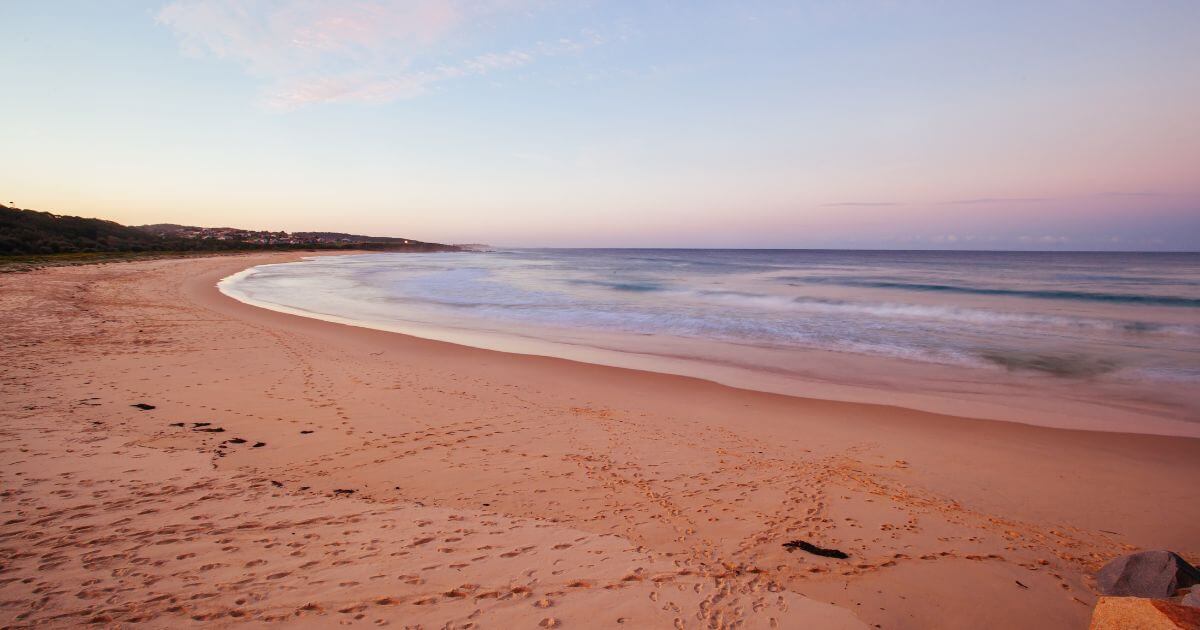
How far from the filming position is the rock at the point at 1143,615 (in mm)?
2281

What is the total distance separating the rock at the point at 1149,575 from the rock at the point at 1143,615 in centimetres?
130

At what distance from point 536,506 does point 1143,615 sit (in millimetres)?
3847

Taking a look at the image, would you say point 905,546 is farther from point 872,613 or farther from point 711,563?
point 711,563

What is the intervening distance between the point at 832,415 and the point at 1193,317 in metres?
25.6

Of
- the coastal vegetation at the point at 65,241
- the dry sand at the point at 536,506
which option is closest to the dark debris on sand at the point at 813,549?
the dry sand at the point at 536,506

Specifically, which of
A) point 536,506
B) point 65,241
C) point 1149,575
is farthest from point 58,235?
point 1149,575

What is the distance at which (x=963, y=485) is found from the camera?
223 inches

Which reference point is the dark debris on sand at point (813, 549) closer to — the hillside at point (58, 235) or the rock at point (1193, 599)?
the rock at point (1193, 599)

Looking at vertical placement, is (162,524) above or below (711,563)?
above

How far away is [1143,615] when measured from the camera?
7.96 ft

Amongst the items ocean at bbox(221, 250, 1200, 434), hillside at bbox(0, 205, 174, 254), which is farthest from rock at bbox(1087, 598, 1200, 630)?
hillside at bbox(0, 205, 174, 254)

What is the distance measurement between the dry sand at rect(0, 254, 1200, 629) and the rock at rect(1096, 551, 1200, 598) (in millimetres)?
255

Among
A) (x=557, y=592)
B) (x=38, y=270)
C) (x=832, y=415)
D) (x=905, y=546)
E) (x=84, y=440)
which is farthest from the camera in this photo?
(x=38, y=270)

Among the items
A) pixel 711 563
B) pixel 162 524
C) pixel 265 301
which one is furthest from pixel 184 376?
pixel 265 301
